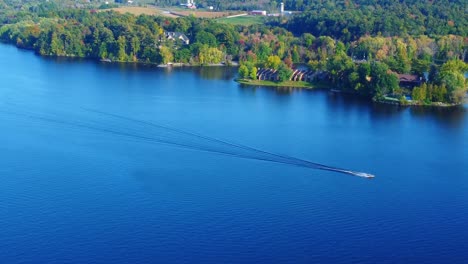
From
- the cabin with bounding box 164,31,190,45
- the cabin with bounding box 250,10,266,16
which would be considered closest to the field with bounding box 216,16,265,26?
the cabin with bounding box 250,10,266,16

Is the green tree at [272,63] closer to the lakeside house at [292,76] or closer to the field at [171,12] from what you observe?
the lakeside house at [292,76]

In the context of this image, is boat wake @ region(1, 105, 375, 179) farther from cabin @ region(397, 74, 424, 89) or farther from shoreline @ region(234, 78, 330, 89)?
cabin @ region(397, 74, 424, 89)

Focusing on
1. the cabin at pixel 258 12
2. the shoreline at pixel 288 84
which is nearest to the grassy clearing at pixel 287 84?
the shoreline at pixel 288 84

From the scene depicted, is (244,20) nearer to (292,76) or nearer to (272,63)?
(272,63)

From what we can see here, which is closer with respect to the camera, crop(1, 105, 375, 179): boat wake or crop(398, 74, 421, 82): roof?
crop(1, 105, 375, 179): boat wake

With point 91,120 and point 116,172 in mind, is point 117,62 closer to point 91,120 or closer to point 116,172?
point 91,120

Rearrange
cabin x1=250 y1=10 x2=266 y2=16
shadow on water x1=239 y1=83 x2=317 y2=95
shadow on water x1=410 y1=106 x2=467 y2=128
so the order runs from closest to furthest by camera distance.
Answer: shadow on water x1=410 y1=106 x2=467 y2=128, shadow on water x1=239 y1=83 x2=317 y2=95, cabin x1=250 y1=10 x2=266 y2=16
